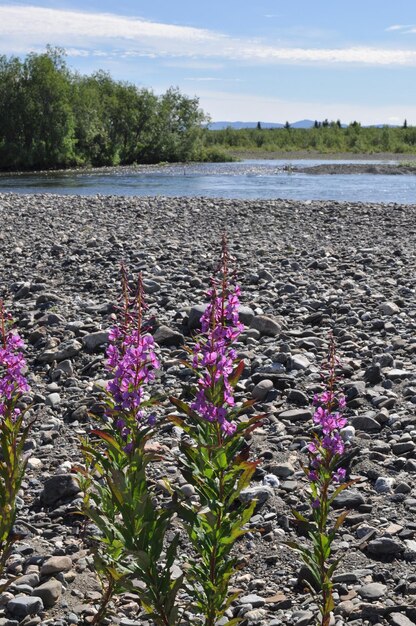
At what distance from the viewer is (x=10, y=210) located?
25.1m

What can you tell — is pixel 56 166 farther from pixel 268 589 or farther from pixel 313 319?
pixel 268 589

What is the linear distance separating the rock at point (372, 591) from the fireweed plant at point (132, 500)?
1.39m

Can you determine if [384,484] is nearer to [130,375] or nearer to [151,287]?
[130,375]

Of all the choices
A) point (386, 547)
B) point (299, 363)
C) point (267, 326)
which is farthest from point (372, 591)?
point (267, 326)

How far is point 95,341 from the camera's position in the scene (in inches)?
380

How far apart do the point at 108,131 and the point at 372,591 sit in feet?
293

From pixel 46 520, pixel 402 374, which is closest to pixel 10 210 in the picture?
pixel 402 374

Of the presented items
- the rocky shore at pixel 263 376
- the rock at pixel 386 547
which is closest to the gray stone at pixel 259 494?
the rocky shore at pixel 263 376

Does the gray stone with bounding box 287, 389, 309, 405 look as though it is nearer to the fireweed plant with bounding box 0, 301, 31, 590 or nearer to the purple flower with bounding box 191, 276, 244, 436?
the fireweed plant with bounding box 0, 301, 31, 590

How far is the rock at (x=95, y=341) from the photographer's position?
379 inches

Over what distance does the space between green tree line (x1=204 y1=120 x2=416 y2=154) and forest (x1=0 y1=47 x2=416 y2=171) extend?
6.1 inches

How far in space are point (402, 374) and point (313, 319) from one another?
261 centimetres

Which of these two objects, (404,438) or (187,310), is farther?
(187,310)

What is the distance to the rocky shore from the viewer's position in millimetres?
4648
